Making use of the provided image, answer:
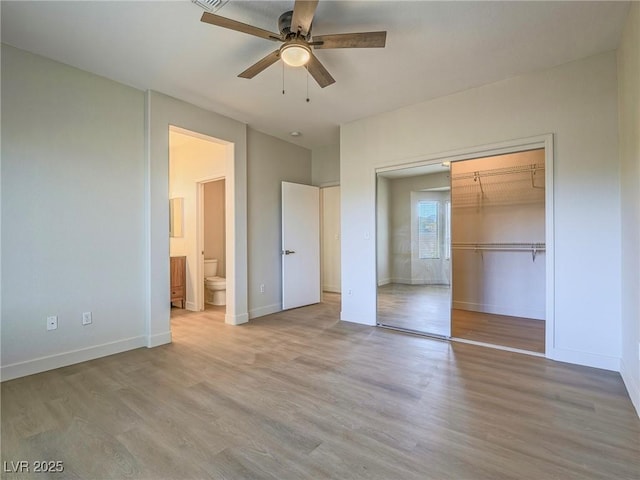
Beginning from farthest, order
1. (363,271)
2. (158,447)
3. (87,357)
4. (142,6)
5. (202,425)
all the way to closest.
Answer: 1. (363,271)
2. (87,357)
3. (142,6)
4. (202,425)
5. (158,447)

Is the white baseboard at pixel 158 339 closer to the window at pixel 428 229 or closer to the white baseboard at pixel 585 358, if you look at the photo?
the window at pixel 428 229

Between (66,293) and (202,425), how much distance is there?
2027 mm

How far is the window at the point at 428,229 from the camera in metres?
4.27

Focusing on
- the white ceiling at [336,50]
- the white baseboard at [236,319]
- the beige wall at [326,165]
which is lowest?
the white baseboard at [236,319]

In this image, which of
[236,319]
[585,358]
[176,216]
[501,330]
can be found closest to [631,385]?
[585,358]

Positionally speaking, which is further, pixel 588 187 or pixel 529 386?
pixel 588 187

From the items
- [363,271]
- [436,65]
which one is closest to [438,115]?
[436,65]

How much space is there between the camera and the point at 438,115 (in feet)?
12.1

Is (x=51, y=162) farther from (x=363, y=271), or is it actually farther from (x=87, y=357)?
(x=363, y=271)

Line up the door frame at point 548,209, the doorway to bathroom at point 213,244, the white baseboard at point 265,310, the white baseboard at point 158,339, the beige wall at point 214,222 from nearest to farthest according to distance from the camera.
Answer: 1. the door frame at point 548,209
2. the white baseboard at point 158,339
3. the white baseboard at point 265,310
4. the doorway to bathroom at point 213,244
5. the beige wall at point 214,222

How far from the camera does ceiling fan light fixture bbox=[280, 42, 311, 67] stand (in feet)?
7.36

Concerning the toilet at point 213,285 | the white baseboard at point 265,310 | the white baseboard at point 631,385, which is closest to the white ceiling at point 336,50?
the white baseboard at point 631,385

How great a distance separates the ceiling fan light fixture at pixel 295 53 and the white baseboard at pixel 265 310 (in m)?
3.47

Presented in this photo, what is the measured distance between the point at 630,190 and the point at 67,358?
4.97 m
